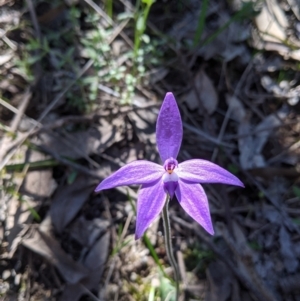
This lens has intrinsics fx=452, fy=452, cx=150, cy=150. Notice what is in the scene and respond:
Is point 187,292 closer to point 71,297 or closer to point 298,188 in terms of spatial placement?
point 71,297

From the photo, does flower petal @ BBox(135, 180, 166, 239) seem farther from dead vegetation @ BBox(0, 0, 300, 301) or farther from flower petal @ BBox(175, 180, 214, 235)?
dead vegetation @ BBox(0, 0, 300, 301)

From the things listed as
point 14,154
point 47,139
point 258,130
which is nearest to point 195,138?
point 258,130

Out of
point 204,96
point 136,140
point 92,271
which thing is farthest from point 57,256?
point 204,96

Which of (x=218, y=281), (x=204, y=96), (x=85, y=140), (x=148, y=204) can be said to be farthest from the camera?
(x=204, y=96)

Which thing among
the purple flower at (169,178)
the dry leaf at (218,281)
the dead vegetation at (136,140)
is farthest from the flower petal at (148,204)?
the dry leaf at (218,281)

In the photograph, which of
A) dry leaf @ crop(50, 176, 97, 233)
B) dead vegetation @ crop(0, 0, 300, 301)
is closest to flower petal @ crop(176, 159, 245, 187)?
dead vegetation @ crop(0, 0, 300, 301)

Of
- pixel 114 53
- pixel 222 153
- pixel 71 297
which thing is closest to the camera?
pixel 71 297

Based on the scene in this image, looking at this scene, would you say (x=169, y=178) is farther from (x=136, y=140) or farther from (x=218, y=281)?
(x=136, y=140)
